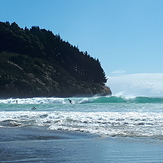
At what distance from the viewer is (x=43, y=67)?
79062mm

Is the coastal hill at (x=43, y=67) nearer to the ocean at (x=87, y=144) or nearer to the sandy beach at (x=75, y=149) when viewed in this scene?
the ocean at (x=87, y=144)

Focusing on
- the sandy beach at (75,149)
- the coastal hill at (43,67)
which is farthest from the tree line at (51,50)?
the sandy beach at (75,149)

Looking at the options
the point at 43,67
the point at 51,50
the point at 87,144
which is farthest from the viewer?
the point at 51,50

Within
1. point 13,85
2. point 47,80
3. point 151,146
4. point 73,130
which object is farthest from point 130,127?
point 47,80

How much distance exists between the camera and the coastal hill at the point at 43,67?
6850cm

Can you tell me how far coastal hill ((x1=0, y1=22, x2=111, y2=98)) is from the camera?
6850 centimetres

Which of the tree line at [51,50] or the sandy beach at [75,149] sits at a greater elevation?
the tree line at [51,50]

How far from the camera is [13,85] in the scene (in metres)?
66.4

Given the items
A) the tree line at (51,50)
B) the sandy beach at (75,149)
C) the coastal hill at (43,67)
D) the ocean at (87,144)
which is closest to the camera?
the sandy beach at (75,149)

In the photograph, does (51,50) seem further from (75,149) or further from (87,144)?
(75,149)

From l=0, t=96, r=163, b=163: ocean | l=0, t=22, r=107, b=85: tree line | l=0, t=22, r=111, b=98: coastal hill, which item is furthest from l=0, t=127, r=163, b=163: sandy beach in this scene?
l=0, t=22, r=107, b=85: tree line

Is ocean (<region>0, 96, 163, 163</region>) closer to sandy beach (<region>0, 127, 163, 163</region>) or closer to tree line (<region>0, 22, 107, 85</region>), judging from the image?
sandy beach (<region>0, 127, 163, 163</region>)

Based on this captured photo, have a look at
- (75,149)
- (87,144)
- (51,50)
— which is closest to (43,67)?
(51,50)

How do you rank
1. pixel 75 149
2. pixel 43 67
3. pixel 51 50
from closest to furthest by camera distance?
1. pixel 75 149
2. pixel 43 67
3. pixel 51 50
